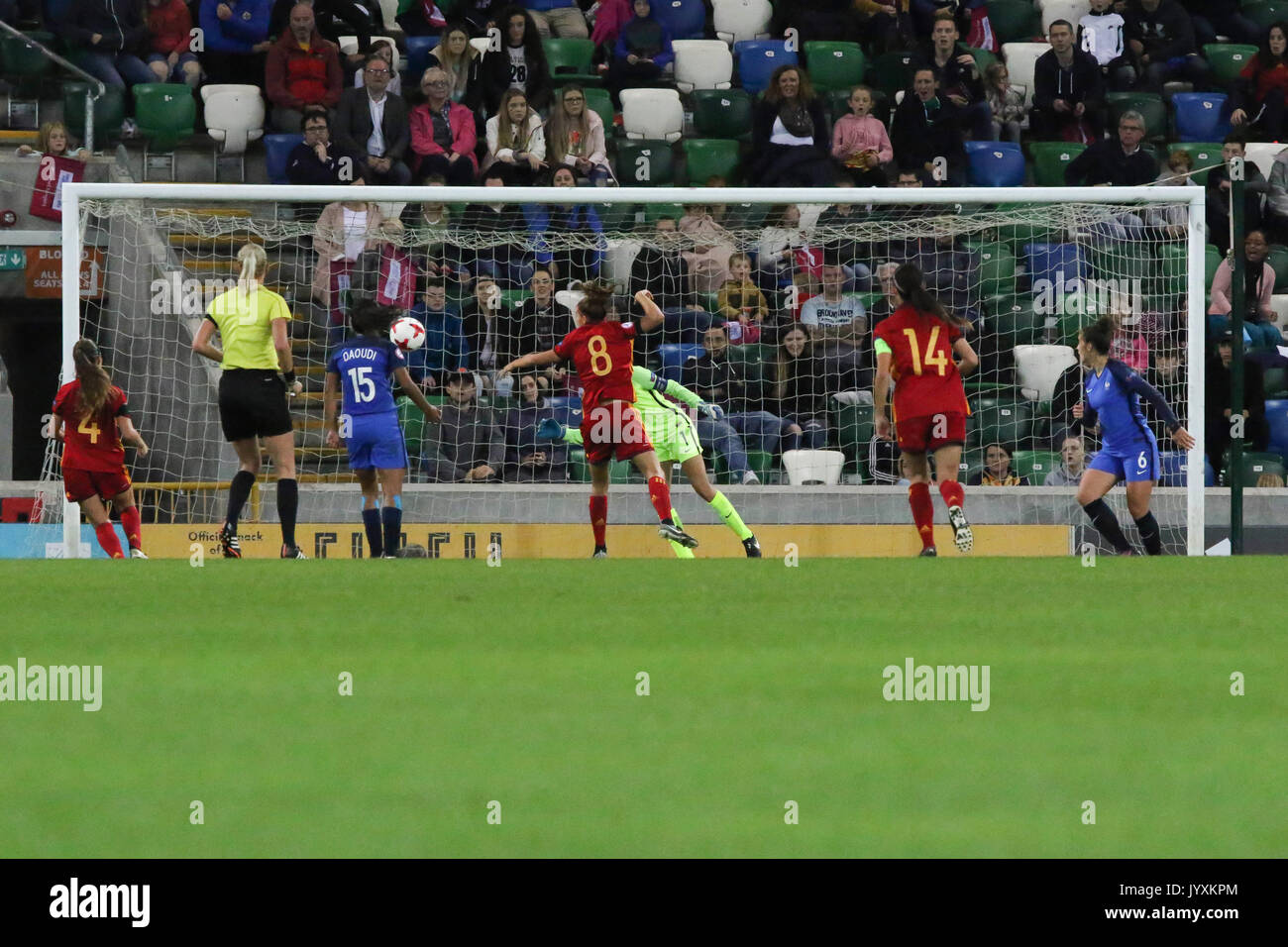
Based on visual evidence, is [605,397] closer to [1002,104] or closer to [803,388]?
[803,388]

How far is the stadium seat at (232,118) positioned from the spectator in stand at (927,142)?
5.90 metres

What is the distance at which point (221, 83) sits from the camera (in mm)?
17641

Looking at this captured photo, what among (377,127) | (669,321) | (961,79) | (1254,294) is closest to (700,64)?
(961,79)

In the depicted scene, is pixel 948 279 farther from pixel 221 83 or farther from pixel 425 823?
pixel 425 823

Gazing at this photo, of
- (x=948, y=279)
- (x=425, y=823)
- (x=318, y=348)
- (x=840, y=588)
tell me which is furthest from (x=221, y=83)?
(x=425, y=823)

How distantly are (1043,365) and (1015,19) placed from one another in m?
5.83

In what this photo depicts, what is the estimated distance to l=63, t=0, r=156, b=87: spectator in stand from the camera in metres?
17.2

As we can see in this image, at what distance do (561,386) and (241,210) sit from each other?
3.15 metres

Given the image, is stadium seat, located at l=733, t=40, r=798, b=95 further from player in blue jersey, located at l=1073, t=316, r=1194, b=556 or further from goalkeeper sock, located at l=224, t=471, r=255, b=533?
goalkeeper sock, located at l=224, t=471, r=255, b=533

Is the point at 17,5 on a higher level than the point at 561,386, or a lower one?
higher

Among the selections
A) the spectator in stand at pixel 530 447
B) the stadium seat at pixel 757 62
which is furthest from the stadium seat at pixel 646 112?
the spectator in stand at pixel 530 447

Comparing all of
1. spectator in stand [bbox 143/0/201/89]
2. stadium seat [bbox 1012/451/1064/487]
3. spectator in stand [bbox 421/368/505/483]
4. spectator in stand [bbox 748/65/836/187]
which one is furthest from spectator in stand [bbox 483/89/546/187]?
stadium seat [bbox 1012/451/1064/487]

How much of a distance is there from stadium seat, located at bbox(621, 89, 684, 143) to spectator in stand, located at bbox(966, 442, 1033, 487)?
15.3ft

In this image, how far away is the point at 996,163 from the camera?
17.8 m
